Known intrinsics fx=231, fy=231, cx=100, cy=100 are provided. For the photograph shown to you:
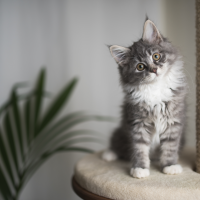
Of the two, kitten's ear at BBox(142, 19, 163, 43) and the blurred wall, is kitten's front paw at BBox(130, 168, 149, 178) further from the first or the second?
the blurred wall

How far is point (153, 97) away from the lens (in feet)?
3.77

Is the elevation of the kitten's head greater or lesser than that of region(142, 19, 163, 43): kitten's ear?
lesser

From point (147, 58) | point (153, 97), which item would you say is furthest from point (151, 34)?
point (153, 97)

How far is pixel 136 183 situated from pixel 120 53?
660 millimetres

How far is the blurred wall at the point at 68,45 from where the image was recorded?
7.23 feet

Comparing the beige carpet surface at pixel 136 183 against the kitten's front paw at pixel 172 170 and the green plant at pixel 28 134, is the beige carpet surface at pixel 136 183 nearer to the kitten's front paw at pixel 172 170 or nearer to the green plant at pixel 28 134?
the kitten's front paw at pixel 172 170

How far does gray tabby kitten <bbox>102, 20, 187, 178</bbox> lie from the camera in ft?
3.71

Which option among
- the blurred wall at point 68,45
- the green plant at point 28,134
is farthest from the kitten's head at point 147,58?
the blurred wall at point 68,45

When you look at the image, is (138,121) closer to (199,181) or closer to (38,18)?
(199,181)

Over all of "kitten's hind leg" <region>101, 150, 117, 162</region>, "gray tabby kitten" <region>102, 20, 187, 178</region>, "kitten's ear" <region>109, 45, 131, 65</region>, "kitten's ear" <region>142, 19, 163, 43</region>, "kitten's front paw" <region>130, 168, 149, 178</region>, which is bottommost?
"kitten's hind leg" <region>101, 150, 117, 162</region>

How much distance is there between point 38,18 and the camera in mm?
2254

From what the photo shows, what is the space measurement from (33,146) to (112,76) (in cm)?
103

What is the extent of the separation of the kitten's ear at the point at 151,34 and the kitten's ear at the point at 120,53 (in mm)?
112

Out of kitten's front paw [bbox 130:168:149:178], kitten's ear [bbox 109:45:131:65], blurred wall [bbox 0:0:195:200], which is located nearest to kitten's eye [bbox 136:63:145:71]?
kitten's ear [bbox 109:45:131:65]
